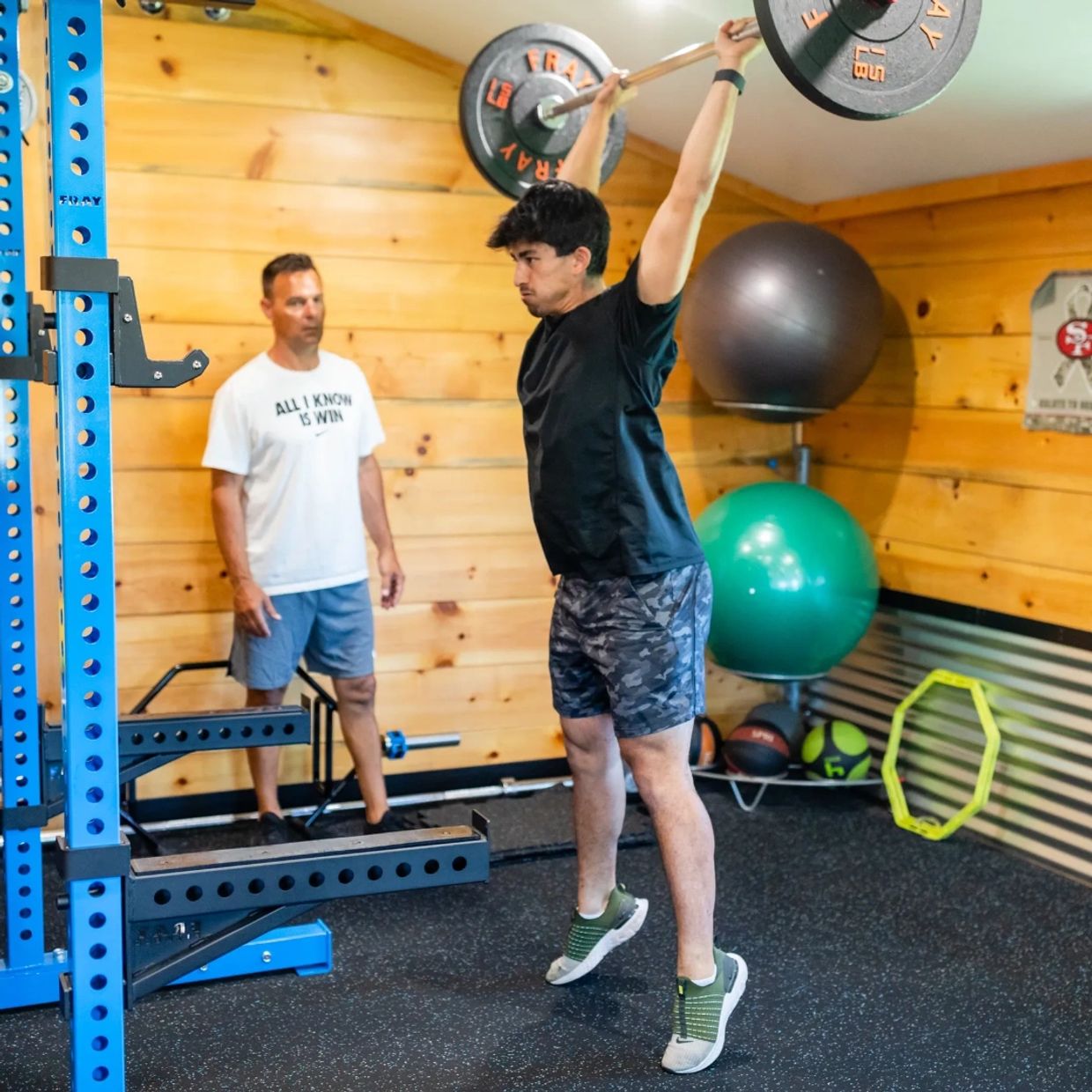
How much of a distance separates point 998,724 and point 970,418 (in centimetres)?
79

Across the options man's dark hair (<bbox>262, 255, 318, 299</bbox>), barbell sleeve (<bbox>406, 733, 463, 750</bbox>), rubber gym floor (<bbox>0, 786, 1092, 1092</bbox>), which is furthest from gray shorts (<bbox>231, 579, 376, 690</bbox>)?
man's dark hair (<bbox>262, 255, 318, 299</bbox>)

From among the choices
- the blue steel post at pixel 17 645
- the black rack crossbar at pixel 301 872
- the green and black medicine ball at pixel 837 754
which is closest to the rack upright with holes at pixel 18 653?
the blue steel post at pixel 17 645

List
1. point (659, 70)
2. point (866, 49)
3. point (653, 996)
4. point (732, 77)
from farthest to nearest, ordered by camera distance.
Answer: point (653, 996), point (659, 70), point (732, 77), point (866, 49)

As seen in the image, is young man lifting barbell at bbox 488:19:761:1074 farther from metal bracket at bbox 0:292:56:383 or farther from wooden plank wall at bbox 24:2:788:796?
wooden plank wall at bbox 24:2:788:796

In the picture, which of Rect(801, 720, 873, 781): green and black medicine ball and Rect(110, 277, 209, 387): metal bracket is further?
Rect(801, 720, 873, 781): green and black medicine ball

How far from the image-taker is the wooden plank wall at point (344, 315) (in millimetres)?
3438

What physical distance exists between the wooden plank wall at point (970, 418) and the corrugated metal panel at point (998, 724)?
10 centimetres

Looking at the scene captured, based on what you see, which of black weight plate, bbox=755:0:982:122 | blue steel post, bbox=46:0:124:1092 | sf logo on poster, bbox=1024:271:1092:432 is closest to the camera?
blue steel post, bbox=46:0:124:1092

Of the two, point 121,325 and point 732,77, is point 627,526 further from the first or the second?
point 121,325

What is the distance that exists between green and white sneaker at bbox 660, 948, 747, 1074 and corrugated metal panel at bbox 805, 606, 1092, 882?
1.33 metres

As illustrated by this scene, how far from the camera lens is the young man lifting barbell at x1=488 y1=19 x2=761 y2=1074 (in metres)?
2.31

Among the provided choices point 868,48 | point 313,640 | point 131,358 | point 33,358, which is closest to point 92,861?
point 131,358

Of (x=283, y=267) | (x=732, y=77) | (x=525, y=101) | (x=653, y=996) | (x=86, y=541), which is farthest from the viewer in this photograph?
(x=283, y=267)

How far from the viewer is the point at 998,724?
348 cm
